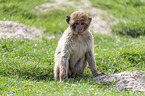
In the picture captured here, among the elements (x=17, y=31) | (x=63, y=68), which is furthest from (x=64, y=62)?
(x=17, y=31)

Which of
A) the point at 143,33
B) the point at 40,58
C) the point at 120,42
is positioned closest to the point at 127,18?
the point at 143,33

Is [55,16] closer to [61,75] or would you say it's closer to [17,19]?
[17,19]

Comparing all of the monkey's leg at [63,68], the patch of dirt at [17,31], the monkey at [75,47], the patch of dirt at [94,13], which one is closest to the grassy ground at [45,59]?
the monkey's leg at [63,68]

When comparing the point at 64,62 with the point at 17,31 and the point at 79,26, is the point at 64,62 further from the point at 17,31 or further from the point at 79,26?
the point at 17,31

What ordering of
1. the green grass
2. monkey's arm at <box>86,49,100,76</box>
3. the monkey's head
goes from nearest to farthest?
the monkey's head, monkey's arm at <box>86,49,100,76</box>, the green grass

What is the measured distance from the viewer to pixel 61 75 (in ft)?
22.1

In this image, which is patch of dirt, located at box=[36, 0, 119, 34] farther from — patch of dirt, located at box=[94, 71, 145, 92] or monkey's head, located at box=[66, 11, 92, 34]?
monkey's head, located at box=[66, 11, 92, 34]

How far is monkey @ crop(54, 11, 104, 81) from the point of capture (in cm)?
660

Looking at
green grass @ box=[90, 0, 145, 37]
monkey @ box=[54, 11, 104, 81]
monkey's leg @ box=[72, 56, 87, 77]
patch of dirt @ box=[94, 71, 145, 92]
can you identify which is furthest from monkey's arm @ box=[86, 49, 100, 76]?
green grass @ box=[90, 0, 145, 37]

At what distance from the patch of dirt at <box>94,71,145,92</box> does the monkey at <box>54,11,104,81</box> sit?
0.44 meters

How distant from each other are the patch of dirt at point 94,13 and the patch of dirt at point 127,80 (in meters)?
5.90

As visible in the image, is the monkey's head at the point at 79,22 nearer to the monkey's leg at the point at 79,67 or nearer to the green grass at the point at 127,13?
the monkey's leg at the point at 79,67

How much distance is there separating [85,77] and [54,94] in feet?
6.13

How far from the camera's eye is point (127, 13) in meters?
15.0
